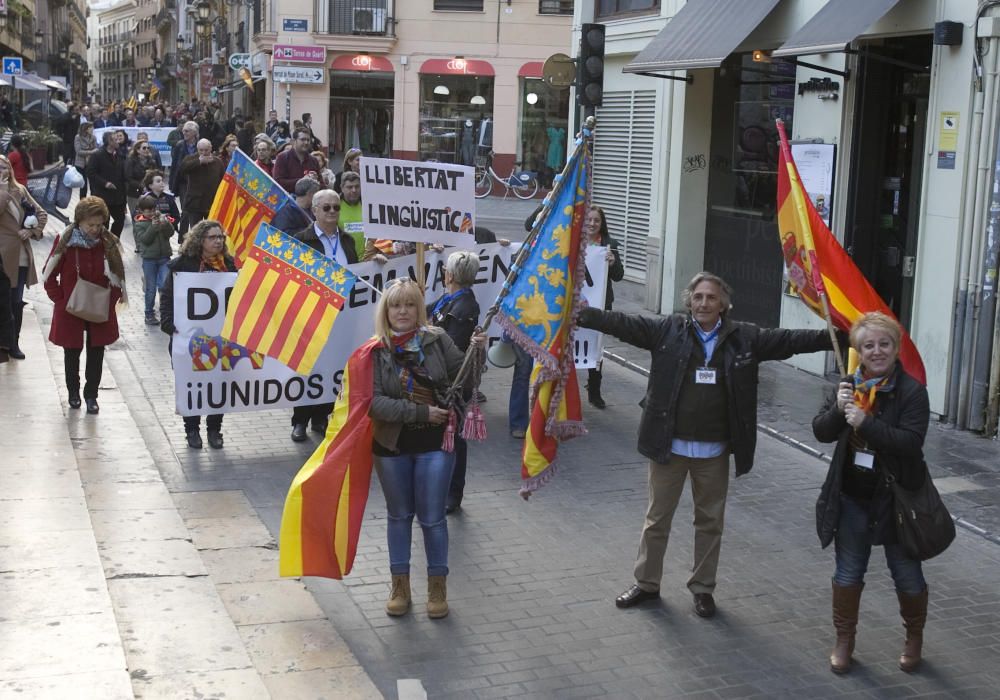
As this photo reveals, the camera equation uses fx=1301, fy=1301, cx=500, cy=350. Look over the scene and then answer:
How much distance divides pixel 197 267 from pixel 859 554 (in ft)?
19.2

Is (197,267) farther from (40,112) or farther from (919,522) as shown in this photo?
(40,112)

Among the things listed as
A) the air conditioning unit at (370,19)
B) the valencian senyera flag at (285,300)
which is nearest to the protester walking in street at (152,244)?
the valencian senyera flag at (285,300)

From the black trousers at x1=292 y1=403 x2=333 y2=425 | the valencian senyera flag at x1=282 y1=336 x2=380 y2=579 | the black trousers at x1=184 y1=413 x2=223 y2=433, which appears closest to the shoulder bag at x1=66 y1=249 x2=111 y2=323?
the black trousers at x1=184 y1=413 x2=223 y2=433

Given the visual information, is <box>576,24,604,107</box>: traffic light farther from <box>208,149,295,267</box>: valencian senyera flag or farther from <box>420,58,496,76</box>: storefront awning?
<box>420,58,496,76</box>: storefront awning

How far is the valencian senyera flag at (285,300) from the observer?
8.95 metres

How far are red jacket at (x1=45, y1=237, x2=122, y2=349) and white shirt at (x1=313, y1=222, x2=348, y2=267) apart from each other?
1.68 meters

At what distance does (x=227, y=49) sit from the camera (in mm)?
58000

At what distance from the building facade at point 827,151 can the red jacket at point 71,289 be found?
6401mm

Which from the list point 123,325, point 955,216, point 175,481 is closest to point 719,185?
point 955,216

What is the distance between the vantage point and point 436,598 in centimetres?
643

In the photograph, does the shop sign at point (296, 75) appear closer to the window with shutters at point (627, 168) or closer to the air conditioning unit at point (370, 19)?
the air conditioning unit at point (370, 19)

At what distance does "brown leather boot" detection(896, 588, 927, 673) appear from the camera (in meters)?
5.84

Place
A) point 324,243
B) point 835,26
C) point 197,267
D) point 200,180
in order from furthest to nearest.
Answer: point 200,180
point 835,26
point 324,243
point 197,267

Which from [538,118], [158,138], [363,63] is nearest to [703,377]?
[158,138]
